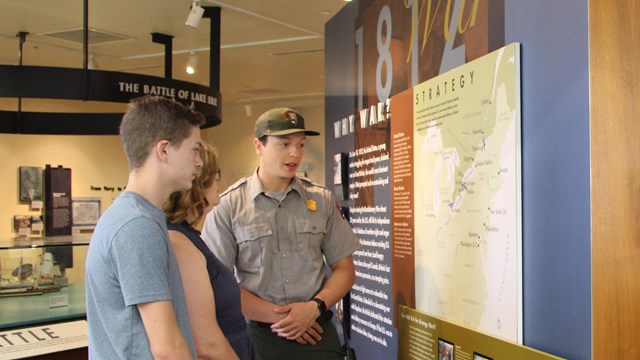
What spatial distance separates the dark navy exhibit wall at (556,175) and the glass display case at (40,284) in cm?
258

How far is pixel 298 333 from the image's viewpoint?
8.82 feet

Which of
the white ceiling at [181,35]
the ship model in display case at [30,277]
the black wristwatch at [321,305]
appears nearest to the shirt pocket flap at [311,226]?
the black wristwatch at [321,305]

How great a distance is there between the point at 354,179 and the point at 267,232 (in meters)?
1.09

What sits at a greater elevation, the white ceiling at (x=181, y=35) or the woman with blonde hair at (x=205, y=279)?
the white ceiling at (x=181, y=35)

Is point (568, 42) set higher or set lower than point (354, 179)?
higher

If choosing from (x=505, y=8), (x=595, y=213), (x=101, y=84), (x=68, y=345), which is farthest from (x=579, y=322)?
(x=101, y=84)

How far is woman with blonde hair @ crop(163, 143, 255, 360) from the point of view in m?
1.86

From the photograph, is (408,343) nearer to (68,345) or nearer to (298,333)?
(298,333)

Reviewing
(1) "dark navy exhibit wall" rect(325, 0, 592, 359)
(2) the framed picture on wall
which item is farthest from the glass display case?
(2) the framed picture on wall

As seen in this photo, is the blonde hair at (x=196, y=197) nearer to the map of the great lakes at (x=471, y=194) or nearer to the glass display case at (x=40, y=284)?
the map of the great lakes at (x=471, y=194)

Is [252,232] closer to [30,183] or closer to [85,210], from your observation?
[30,183]

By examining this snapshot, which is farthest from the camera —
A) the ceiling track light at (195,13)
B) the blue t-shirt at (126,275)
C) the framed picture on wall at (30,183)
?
the framed picture on wall at (30,183)

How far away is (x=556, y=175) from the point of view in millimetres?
1903

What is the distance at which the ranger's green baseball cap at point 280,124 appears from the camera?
275cm
